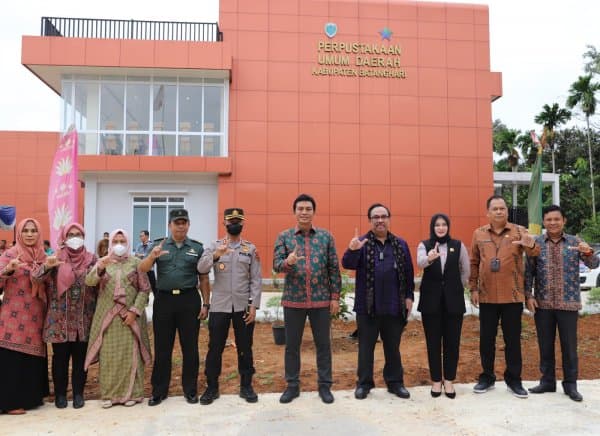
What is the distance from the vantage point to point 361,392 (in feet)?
14.1

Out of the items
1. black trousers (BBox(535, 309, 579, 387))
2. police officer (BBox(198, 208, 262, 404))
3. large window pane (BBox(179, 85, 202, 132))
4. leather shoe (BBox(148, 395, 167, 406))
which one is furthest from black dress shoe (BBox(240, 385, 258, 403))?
large window pane (BBox(179, 85, 202, 132))

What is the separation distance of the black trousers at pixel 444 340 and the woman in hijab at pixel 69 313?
313 cm

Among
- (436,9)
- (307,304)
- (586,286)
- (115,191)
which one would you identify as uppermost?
(436,9)

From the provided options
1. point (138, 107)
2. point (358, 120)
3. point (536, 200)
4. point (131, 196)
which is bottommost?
point (536, 200)

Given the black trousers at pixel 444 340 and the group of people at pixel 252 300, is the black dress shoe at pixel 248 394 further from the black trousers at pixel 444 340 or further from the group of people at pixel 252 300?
the black trousers at pixel 444 340

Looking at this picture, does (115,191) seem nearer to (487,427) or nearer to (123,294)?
(123,294)

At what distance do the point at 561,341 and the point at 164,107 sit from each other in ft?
42.9

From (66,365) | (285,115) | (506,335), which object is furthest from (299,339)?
(285,115)

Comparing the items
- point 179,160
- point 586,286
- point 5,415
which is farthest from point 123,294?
point 586,286

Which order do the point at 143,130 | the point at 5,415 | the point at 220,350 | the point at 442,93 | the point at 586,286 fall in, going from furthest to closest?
the point at 442,93, the point at 143,130, the point at 586,286, the point at 220,350, the point at 5,415

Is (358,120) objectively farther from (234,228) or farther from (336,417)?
(336,417)

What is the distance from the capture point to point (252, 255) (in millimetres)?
4426

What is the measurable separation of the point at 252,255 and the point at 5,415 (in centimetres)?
244

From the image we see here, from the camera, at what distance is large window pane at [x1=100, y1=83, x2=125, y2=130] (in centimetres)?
1445
